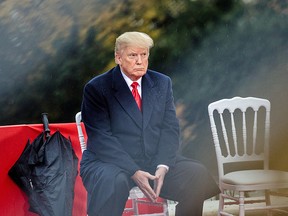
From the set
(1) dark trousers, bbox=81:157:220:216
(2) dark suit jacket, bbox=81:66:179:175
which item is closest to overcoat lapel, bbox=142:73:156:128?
(2) dark suit jacket, bbox=81:66:179:175

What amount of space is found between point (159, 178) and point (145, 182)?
75 mm

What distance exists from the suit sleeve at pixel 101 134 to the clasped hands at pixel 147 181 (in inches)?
1.3

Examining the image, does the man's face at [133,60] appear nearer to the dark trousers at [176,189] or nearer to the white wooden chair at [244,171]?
the dark trousers at [176,189]

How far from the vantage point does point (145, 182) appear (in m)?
2.44

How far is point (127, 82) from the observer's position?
8.75 feet

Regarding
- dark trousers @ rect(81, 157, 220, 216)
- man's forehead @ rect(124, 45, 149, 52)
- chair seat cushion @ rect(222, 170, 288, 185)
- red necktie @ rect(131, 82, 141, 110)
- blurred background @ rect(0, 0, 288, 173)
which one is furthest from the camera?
blurred background @ rect(0, 0, 288, 173)

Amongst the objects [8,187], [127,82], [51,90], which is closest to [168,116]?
[127,82]

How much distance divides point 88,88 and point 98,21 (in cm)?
168

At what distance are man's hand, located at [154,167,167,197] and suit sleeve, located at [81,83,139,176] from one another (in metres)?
0.09

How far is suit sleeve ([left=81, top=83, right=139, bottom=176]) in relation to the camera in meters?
2.51

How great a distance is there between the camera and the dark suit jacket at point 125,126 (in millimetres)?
2553

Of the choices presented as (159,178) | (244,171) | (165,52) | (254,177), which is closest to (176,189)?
(159,178)

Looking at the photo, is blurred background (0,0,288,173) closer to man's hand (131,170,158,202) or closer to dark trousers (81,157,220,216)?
dark trousers (81,157,220,216)

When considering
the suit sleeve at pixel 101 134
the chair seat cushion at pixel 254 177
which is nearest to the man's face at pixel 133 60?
the suit sleeve at pixel 101 134
